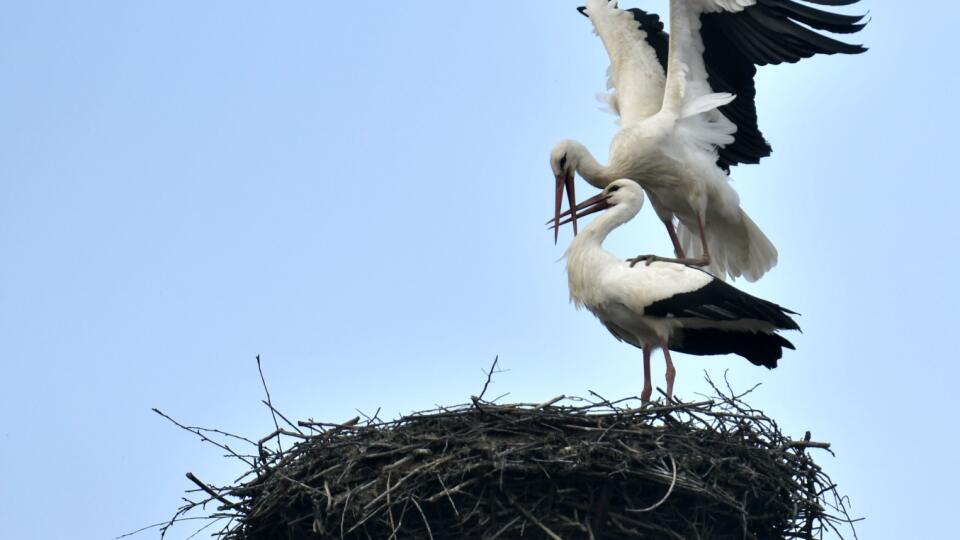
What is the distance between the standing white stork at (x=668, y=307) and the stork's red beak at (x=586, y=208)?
360 millimetres

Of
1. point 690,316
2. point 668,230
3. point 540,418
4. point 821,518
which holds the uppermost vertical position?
point 668,230

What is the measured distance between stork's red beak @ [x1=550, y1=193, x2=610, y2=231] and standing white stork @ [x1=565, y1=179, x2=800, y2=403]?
1.18 ft

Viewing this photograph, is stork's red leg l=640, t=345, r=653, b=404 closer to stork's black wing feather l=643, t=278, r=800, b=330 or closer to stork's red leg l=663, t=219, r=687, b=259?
stork's black wing feather l=643, t=278, r=800, b=330

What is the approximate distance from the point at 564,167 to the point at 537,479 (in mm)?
2719

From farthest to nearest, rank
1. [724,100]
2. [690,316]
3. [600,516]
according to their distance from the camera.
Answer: [724,100], [690,316], [600,516]

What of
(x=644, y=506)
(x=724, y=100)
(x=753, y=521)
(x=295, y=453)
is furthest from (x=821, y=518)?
(x=724, y=100)

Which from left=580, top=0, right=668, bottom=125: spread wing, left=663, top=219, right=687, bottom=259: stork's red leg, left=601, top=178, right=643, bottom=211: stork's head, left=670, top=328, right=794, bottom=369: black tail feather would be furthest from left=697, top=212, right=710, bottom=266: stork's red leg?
left=670, top=328, right=794, bottom=369: black tail feather

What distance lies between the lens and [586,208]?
8.66 m

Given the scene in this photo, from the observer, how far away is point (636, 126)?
8961 mm

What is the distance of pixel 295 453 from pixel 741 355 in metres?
2.04

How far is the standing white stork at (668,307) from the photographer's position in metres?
7.62

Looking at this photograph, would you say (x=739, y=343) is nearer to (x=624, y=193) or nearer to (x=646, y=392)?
(x=646, y=392)

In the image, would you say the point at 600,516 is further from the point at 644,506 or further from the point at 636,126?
the point at 636,126

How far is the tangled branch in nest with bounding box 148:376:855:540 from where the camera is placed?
6582mm
